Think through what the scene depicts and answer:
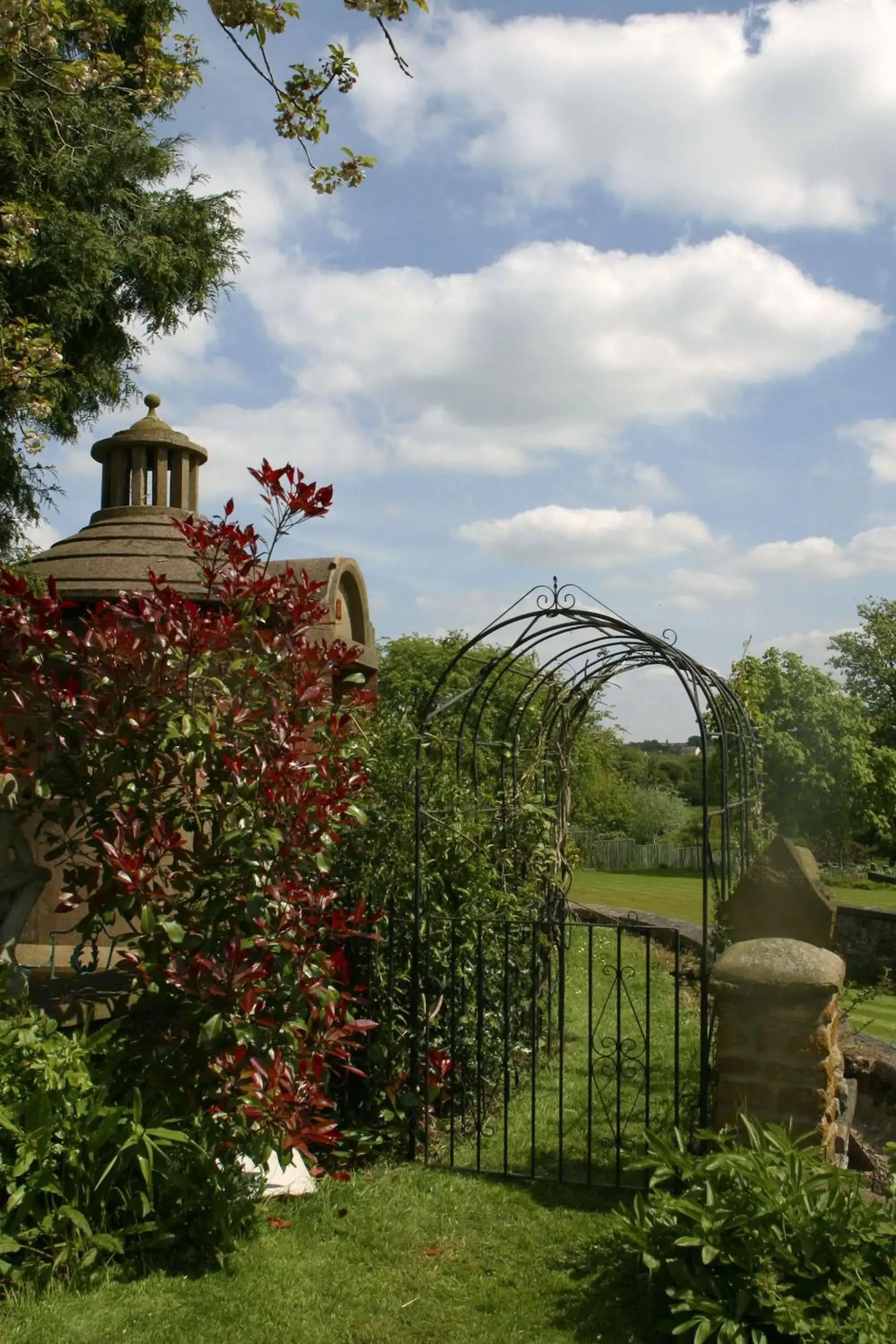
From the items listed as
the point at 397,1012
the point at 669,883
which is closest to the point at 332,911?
the point at 397,1012

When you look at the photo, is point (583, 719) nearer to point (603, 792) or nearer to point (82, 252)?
point (82, 252)

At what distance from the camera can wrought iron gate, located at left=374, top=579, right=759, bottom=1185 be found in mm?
4781

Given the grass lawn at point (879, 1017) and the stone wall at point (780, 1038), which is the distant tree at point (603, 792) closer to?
the grass lawn at point (879, 1017)

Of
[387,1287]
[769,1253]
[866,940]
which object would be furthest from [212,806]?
[866,940]

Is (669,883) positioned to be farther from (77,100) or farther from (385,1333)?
(385,1333)

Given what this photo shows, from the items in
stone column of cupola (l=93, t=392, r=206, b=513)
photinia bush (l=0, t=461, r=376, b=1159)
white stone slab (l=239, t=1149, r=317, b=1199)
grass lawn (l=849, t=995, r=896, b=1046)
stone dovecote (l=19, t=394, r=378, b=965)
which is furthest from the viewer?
grass lawn (l=849, t=995, r=896, b=1046)

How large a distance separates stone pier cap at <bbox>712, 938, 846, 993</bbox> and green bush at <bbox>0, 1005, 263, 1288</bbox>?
196 centimetres

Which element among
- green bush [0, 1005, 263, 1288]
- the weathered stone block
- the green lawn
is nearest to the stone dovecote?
green bush [0, 1005, 263, 1288]

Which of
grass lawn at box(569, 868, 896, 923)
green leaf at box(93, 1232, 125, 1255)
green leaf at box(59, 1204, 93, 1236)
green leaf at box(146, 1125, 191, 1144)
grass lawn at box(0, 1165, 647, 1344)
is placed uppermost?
green leaf at box(146, 1125, 191, 1144)

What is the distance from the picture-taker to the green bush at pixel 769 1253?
2932mm

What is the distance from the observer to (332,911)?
13.8 ft

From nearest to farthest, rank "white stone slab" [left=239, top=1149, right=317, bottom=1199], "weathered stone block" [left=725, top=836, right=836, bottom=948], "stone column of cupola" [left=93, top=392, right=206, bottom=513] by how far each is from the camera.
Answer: "white stone slab" [left=239, top=1149, right=317, bottom=1199] → "weathered stone block" [left=725, top=836, right=836, bottom=948] → "stone column of cupola" [left=93, top=392, right=206, bottom=513]

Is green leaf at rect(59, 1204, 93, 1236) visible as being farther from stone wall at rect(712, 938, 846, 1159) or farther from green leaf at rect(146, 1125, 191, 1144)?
stone wall at rect(712, 938, 846, 1159)

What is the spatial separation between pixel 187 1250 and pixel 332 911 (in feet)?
4.16
